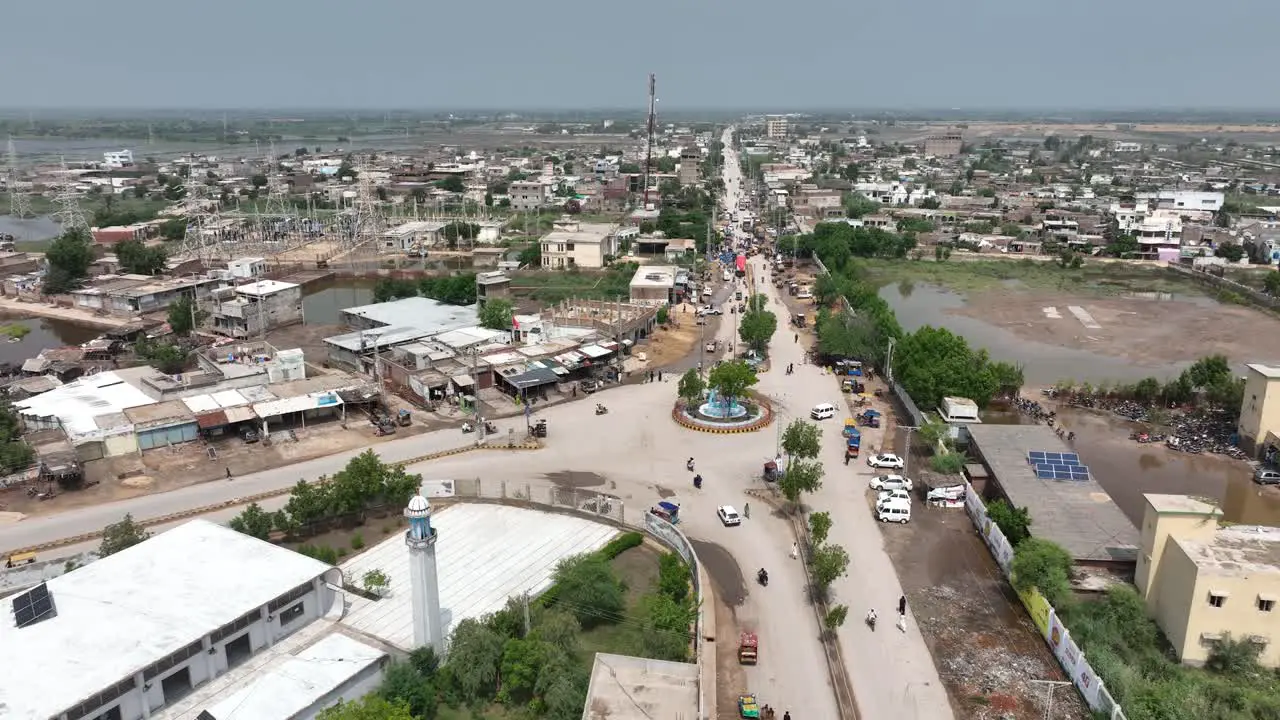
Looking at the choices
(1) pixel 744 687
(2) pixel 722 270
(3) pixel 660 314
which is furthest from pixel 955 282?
(1) pixel 744 687

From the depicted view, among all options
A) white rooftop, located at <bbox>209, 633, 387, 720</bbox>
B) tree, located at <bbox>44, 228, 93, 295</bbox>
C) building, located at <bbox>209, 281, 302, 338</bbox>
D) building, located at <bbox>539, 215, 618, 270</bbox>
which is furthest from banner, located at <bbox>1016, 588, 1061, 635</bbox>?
tree, located at <bbox>44, 228, 93, 295</bbox>

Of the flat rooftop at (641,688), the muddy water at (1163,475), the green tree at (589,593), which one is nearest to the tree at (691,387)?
the green tree at (589,593)

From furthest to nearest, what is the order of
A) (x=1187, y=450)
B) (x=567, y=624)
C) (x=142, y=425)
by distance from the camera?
(x=1187, y=450) → (x=142, y=425) → (x=567, y=624)

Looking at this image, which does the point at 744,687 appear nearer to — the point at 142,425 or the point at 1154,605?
the point at 1154,605

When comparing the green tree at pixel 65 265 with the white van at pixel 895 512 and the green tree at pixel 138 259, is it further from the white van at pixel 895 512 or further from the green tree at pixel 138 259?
the white van at pixel 895 512

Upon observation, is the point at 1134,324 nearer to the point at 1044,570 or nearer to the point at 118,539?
the point at 1044,570

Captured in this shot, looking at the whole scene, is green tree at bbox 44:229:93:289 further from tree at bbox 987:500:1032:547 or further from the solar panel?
tree at bbox 987:500:1032:547
